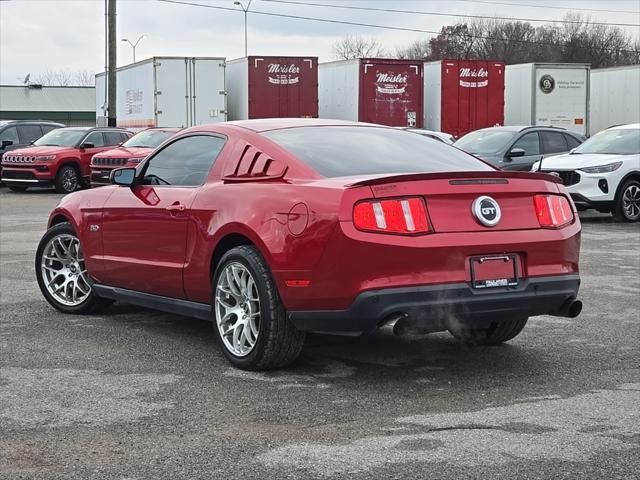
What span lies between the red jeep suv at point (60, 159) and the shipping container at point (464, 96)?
28.9 feet

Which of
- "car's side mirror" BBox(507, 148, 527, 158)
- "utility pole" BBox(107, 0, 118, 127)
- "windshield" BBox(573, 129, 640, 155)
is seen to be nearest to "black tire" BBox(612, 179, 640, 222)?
"windshield" BBox(573, 129, 640, 155)

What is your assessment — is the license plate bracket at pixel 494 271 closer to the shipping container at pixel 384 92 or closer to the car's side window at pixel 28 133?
the shipping container at pixel 384 92

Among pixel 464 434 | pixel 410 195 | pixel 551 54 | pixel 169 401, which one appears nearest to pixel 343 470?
pixel 464 434

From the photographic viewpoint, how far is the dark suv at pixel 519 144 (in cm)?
1889

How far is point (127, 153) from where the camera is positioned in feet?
72.0

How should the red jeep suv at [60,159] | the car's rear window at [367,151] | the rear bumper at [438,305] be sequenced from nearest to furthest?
the rear bumper at [438,305], the car's rear window at [367,151], the red jeep suv at [60,159]

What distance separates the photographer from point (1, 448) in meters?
4.57

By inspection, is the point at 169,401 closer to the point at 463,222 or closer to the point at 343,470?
the point at 343,470

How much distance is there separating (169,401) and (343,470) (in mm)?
1446

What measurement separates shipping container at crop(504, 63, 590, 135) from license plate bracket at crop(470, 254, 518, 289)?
23870mm

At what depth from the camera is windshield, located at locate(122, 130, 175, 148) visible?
2197 cm

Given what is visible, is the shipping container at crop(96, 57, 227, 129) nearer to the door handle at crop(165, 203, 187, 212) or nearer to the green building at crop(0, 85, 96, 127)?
the door handle at crop(165, 203, 187, 212)

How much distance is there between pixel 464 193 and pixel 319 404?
1.39 metres

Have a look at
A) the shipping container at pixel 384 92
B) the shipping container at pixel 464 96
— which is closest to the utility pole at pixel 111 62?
the shipping container at pixel 384 92
